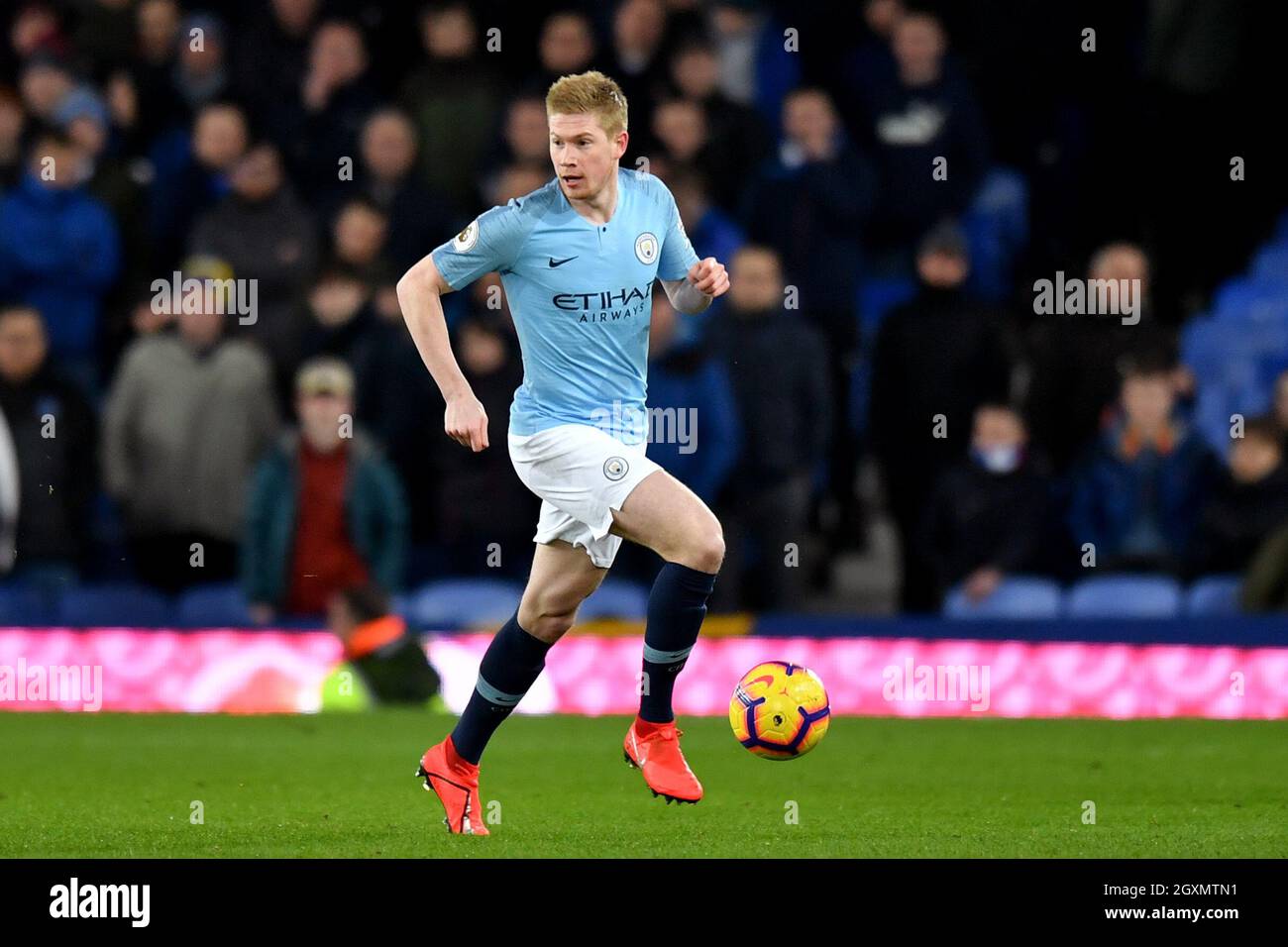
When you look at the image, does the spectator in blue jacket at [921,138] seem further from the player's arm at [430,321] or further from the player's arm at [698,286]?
the player's arm at [430,321]

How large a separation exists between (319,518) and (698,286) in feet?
17.6

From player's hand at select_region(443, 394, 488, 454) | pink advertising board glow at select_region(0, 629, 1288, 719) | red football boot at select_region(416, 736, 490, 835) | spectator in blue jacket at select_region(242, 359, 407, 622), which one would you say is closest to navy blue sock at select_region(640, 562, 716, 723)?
red football boot at select_region(416, 736, 490, 835)

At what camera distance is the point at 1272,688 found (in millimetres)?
12133

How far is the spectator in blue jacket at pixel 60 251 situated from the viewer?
1405cm

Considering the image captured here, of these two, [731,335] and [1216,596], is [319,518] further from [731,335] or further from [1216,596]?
[1216,596]

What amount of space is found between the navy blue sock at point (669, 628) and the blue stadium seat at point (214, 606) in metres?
5.29

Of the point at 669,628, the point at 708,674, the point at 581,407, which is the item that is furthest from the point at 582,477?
the point at 708,674

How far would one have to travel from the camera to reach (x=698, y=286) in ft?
26.2

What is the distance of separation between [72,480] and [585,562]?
6285 mm

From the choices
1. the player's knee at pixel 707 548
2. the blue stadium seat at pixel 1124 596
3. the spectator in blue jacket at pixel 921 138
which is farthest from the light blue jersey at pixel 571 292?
the spectator in blue jacket at pixel 921 138

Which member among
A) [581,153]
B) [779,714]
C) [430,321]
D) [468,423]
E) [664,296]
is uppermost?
[664,296]

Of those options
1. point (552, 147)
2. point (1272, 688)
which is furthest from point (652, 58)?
point (552, 147)

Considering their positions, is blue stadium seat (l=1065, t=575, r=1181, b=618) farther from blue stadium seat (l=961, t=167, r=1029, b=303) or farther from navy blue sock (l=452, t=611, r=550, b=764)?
navy blue sock (l=452, t=611, r=550, b=764)

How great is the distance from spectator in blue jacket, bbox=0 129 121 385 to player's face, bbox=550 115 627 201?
6893 millimetres
